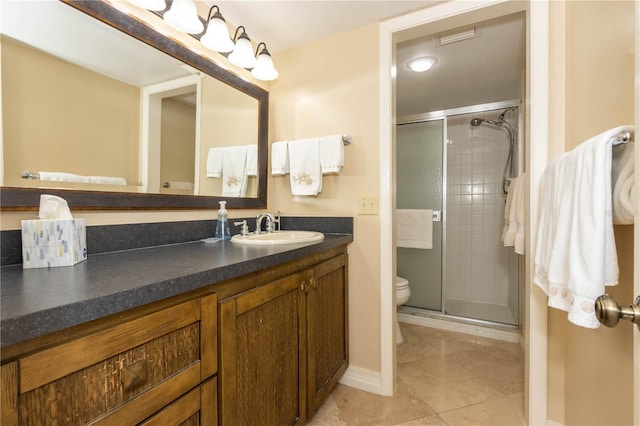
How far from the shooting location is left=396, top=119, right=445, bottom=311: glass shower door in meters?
2.80

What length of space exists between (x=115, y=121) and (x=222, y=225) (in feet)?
2.09

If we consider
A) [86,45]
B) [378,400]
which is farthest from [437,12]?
[378,400]

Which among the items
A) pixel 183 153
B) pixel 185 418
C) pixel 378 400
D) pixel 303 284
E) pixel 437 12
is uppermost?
pixel 437 12

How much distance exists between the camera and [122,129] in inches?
43.9

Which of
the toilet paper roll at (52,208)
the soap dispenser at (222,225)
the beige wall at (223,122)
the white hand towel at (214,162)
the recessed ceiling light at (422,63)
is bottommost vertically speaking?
the soap dispenser at (222,225)

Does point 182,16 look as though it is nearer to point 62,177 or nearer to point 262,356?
point 62,177

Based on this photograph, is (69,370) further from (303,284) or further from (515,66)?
(515,66)

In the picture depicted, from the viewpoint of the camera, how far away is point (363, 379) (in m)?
1.67

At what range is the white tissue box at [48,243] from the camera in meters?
0.78

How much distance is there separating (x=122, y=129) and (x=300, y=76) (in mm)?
1165

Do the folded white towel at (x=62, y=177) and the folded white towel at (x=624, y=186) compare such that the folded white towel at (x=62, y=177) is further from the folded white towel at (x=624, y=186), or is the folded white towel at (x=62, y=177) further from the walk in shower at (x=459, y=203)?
the walk in shower at (x=459, y=203)

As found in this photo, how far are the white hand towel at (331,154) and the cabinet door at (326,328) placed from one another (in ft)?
1.73

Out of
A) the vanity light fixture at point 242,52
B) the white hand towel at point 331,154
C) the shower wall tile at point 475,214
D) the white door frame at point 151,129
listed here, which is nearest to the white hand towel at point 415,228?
the shower wall tile at point 475,214

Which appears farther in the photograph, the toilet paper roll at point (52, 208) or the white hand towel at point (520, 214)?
the white hand towel at point (520, 214)
